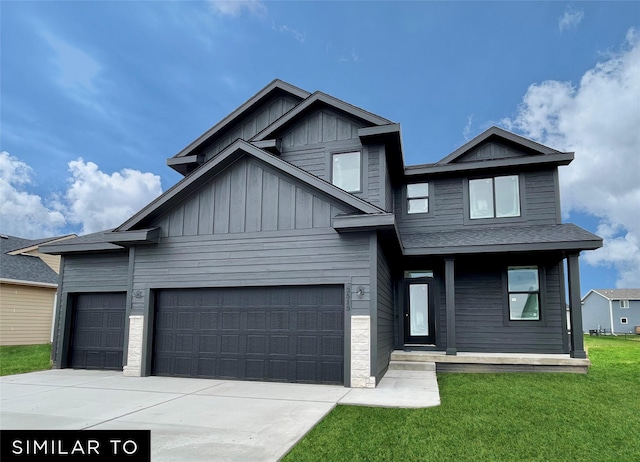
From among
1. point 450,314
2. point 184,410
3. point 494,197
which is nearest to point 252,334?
point 184,410

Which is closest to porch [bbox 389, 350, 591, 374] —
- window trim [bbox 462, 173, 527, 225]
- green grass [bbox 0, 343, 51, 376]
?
window trim [bbox 462, 173, 527, 225]

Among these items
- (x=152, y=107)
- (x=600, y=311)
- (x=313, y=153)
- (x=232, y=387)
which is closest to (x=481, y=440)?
(x=232, y=387)

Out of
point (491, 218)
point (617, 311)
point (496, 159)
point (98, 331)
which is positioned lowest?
point (98, 331)

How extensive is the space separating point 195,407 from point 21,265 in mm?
17464

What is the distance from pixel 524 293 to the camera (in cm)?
1216

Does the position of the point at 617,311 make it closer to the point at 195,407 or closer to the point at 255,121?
the point at 255,121

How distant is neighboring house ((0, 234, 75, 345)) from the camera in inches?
714

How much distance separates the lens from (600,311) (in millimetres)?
41781

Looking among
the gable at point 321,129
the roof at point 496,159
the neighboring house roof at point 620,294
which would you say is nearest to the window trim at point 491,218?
the roof at point 496,159

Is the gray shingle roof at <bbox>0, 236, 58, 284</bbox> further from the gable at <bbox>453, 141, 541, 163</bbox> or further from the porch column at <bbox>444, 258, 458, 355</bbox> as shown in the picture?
the gable at <bbox>453, 141, 541, 163</bbox>

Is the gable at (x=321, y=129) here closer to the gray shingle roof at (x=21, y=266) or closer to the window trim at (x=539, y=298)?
the window trim at (x=539, y=298)

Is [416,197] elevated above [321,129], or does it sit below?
below

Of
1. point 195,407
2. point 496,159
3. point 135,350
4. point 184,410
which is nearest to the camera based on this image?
point 184,410

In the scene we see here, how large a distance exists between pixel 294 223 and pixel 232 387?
3.55 metres
